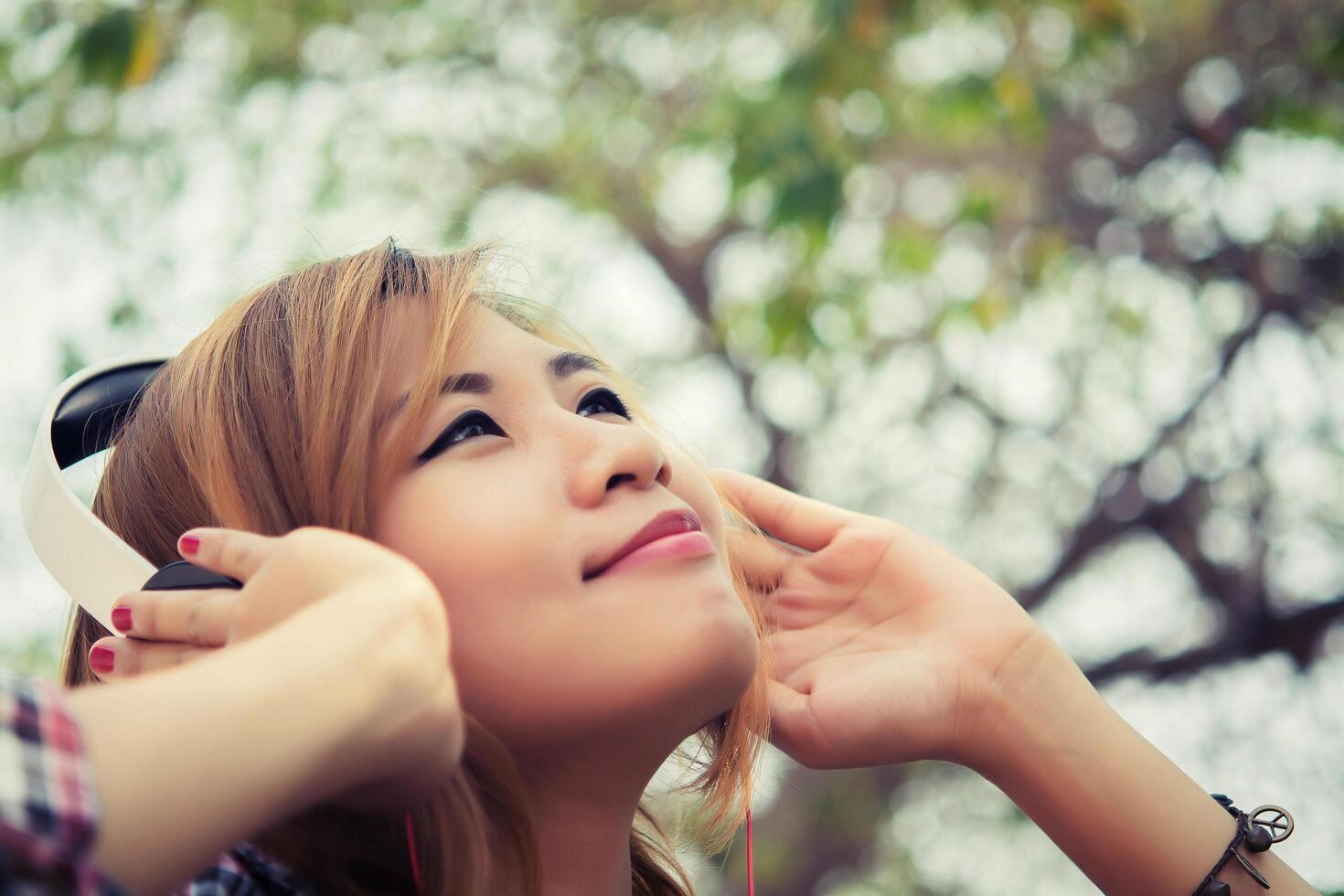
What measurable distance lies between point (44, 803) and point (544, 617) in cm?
69

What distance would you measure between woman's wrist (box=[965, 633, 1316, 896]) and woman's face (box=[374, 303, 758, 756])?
2.32 feet

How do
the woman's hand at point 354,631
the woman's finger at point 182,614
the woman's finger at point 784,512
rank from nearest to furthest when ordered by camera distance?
the woman's hand at point 354,631, the woman's finger at point 182,614, the woman's finger at point 784,512

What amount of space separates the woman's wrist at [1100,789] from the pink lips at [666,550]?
0.77 meters

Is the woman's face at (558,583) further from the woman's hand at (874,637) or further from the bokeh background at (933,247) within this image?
the bokeh background at (933,247)

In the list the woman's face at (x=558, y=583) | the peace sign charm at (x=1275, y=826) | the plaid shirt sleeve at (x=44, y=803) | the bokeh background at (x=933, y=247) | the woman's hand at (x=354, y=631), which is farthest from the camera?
the bokeh background at (x=933, y=247)

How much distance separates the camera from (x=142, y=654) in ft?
4.29

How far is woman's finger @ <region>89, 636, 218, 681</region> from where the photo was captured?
4.18 ft

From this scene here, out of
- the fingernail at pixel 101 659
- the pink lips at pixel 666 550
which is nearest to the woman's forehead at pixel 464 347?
the pink lips at pixel 666 550

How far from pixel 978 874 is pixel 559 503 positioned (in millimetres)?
7568

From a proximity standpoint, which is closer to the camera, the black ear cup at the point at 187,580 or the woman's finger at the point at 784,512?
the black ear cup at the point at 187,580

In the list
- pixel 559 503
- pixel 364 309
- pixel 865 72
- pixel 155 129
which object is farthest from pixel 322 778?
pixel 155 129

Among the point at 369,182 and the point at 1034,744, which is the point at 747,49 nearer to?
the point at 369,182

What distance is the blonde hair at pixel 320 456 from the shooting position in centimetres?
142

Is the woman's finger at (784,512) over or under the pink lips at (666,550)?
under
